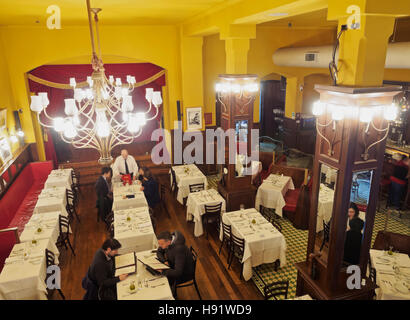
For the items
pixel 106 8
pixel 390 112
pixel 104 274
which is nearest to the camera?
pixel 390 112

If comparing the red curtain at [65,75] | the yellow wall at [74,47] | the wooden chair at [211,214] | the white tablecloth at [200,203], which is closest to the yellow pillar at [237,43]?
the white tablecloth at [200,203]

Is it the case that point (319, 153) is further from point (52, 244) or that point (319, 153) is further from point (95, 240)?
point (95, 240)

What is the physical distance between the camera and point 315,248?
4996 millimetres

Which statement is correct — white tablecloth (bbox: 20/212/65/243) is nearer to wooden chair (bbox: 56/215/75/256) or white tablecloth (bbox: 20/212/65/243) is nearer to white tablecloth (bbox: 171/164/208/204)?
wooden chair (bbox: 56/215/75/256)

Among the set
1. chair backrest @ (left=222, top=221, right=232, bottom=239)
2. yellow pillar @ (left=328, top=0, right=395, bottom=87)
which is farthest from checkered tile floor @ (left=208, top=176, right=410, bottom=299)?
yellow pillar @ (left=328, top=0, right=395, bottom=87)

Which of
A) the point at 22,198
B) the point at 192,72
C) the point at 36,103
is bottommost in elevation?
the point at 22,198

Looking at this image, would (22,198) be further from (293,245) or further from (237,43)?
(293,245)

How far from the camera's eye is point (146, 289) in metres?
4.63

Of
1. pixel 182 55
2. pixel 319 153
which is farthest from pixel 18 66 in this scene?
pixel 319 153

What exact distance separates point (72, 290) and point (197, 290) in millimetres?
2411

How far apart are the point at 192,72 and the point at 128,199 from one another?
5.57 meters

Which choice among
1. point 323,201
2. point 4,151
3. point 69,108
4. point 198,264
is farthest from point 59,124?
point 4,151

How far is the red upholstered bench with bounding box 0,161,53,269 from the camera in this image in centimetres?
761

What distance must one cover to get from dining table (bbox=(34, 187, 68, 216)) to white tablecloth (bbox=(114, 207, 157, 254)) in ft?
6.10
